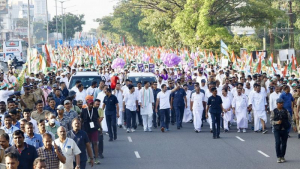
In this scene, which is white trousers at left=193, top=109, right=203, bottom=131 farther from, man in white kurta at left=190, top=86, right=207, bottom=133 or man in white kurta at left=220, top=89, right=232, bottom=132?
man in white kurta at left=220, top=89, right=232, bottom=132

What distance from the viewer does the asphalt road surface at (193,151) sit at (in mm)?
14328

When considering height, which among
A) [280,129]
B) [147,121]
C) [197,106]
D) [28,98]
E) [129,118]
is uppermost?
[28,98]

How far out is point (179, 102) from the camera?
70.2 ft

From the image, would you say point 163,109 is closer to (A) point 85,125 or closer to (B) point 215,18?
(A) point 85,125

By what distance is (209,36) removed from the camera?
1854 inches

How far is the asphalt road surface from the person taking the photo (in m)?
14.3

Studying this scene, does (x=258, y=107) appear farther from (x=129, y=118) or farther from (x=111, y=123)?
(x=111, y=123)

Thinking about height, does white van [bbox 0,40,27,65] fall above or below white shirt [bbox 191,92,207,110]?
above

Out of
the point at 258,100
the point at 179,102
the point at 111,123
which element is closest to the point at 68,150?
the point at 111,123

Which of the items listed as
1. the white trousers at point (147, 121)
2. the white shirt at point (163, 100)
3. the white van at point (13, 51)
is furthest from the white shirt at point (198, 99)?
the white van at point (13, 51)

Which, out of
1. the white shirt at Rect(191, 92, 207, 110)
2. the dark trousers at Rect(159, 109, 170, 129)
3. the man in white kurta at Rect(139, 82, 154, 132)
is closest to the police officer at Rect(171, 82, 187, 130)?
the dark trousers at Rect(159, 109, 170, 129)

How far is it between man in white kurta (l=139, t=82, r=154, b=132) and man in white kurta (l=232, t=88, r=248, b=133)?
2581 mm

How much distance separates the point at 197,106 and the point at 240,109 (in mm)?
1350

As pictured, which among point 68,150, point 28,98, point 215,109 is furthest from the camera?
point 215,109
